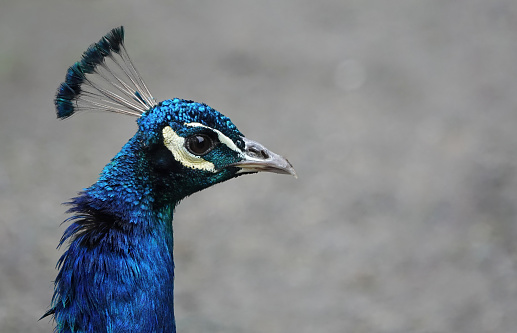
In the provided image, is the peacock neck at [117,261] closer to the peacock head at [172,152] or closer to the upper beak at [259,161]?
the peacock head at [172,152]

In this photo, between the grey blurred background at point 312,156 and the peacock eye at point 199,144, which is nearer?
the peacock eye at point 199,144

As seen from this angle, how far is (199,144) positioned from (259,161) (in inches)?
6.3

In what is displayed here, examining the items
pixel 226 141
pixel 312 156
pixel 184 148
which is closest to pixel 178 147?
pixel 184 148

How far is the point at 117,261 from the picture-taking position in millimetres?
1412

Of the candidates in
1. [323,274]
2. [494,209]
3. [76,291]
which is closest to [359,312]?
[323,274]

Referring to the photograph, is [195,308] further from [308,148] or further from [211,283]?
[308,148]

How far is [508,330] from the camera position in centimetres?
273

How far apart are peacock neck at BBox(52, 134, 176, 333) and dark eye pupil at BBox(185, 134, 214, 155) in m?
0.12

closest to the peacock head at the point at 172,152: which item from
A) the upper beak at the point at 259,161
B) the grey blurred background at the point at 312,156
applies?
the upper beak at the point at 259,161

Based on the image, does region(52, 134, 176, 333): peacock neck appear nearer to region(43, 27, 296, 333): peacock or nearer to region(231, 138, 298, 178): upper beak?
region(43, 27, 296, 333): peacock

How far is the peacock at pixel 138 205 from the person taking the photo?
1.41 metres

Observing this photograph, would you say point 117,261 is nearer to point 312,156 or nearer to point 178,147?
point 178,147

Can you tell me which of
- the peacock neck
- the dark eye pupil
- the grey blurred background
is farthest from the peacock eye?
the grey blurred background

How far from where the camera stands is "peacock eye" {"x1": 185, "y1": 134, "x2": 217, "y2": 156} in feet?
4.97
